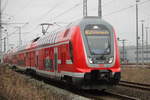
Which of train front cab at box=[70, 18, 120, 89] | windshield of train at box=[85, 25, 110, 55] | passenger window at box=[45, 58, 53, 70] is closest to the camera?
train front cab at box=[70, 18, 120, 89]

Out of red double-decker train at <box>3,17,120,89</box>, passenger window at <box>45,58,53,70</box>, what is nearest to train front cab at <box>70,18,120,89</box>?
red double-decker train at <box>3,17,120,89</box>

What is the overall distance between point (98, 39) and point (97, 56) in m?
0.84

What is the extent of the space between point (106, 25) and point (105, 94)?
3.26 meters

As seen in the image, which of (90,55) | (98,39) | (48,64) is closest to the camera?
(90,55)

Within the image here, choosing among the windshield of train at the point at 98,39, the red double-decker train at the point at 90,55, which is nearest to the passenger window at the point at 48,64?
the red double-decker train at the point at 90,55

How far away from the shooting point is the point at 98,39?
41.5ft

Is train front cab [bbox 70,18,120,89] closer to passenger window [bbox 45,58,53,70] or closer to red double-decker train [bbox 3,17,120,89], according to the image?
red double-decker train [bbox 3,17,120,89]

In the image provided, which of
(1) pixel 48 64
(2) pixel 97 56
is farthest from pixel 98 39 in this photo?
(1) pixel 48 64

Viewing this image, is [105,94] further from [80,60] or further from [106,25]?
[106,25]

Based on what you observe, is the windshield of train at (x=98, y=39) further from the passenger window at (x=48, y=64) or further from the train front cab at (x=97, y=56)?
the passenger window at (x=48, y=64)

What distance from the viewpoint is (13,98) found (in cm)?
862

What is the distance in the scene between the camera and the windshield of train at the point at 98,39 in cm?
1244

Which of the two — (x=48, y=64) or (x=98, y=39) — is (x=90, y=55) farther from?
(x=48, y=64)

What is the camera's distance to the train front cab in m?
12.1
